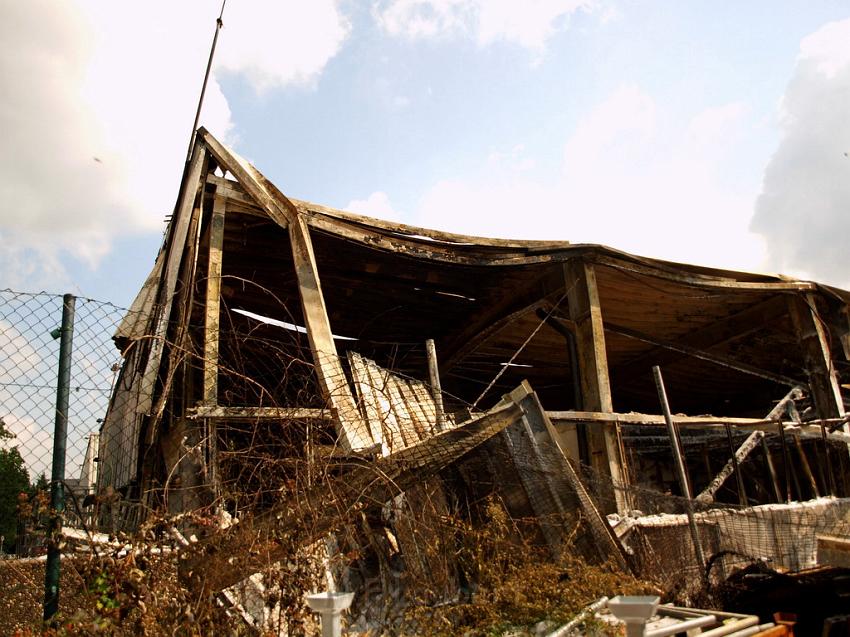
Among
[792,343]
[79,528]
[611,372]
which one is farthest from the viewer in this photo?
[611,372]

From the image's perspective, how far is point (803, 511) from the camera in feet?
31.0

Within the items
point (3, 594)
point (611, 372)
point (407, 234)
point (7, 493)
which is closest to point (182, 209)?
point (407, 234)

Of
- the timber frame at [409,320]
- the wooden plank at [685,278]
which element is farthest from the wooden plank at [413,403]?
the wooden plank at [685,278]

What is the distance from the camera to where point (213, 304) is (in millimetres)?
7480

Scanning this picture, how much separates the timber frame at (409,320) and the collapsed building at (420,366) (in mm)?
41

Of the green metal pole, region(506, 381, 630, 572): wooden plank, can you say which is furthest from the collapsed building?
the green metal pole

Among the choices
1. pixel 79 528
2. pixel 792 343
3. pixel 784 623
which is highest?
pixel 792 343

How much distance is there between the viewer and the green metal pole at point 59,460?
12.7ft

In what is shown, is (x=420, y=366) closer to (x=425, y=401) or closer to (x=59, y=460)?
(x=425, y=401)

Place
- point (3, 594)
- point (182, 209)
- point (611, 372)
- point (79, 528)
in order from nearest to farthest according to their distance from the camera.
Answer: point (79, 528)
point (3, 594)
point (182, 209)
point (611, 372)

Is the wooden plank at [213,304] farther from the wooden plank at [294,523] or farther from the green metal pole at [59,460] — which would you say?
the wooden plank at [294,523]

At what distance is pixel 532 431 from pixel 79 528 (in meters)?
3.93

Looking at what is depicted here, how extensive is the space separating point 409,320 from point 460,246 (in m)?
2.49

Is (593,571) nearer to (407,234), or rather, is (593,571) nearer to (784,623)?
(784,623)
